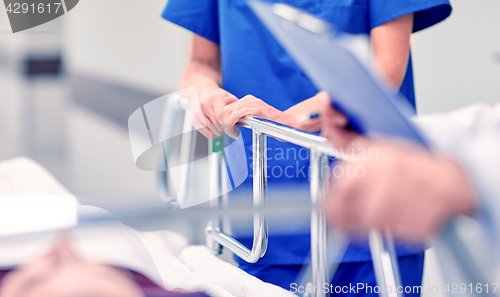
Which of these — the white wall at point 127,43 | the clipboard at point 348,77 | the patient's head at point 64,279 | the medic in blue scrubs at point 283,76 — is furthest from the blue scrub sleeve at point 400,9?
the white wall at point 127,43

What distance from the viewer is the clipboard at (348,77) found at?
0.69 ft

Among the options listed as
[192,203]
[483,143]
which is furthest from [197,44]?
[483,143]

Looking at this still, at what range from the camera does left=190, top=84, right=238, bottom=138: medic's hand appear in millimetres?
582

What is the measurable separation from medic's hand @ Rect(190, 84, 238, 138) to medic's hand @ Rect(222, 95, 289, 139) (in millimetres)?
15

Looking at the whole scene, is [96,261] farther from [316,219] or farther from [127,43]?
[127,43]

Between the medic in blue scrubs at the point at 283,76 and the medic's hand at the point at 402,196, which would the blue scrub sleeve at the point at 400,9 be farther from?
the medic's hand at the point at 402,196

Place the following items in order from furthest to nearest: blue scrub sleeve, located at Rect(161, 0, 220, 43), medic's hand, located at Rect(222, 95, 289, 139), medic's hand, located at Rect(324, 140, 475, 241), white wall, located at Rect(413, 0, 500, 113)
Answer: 1. white wall, located at Rect(413, 0, 500, 113)
2. blue scrub sleeve, located at Rect(161, 0, 220, 43)
3. medic's hand, located at Rect(222, 95, 289, 139)
4. medic's hand, located at Rect(324, 140, 475, 241)

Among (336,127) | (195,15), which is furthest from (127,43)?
(336,127)

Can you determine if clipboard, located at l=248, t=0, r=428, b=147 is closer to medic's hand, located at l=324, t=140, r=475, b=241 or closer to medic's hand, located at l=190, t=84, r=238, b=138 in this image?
medic's hand, located at l=324, t=140, r=475, b=241

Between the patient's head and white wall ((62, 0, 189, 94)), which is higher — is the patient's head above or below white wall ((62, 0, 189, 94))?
below

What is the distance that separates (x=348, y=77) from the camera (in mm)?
228

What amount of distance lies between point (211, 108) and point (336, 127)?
0.35 meters

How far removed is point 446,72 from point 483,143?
1.08 metres

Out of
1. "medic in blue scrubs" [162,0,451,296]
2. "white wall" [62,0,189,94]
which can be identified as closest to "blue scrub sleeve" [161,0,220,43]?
"medic in blue scrubs" [162,0,451,296]
